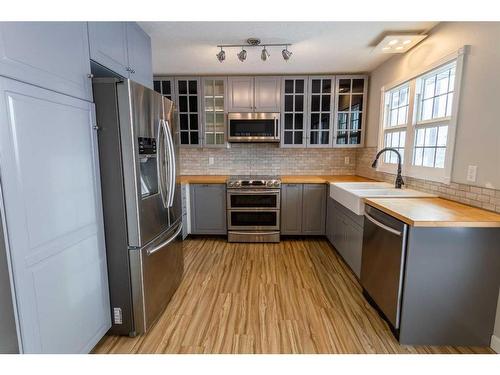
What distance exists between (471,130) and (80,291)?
9.18 feet

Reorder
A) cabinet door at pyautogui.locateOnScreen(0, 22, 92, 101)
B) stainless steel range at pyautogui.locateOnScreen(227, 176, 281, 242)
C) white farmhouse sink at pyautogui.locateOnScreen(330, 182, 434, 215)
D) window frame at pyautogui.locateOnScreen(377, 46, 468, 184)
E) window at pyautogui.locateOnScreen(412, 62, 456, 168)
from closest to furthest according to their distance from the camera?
cabinet door at pyautogui.locateOnScreen(0, 22, 92, 101)
window frame at pyautogui.locateOnScreen(377, 46, 468, 184)
window at pyautogui.locateOnScreen(412, 62, 456, 168)
white farmhouse sink at pyautogui.locateOnScreen(330, 182, 434, 215)
stainless steel range at pyautogui.locateOnScreen(227, 176, 281, 242)

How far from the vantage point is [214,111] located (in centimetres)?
362

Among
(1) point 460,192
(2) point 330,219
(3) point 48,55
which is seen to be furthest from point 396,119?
(3) point 48,55

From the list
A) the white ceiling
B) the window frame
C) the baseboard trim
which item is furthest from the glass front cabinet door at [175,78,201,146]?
the baseboard trim

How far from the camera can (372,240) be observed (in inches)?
76.8

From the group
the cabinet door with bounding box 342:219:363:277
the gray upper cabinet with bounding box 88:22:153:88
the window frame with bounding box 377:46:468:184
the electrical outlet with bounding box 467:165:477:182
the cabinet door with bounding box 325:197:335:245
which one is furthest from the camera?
the cabinet door with bounding box 325:197:335:245

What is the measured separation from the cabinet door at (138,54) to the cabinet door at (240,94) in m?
1.39

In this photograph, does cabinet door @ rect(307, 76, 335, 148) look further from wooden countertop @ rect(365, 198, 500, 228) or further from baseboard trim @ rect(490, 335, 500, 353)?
baseboard trim @ rect(490, 335, 500, 353)

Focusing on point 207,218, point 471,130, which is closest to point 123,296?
point 207,218

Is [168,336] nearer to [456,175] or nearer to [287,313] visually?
[287,313]

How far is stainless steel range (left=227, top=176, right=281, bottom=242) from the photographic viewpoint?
11.0 feet

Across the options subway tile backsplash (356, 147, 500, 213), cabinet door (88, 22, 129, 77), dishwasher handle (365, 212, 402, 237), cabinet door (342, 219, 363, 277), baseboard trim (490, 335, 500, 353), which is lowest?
baseboard trim (490, 335, 500, 353)

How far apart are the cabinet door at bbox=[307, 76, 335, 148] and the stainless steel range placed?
0.95 metres

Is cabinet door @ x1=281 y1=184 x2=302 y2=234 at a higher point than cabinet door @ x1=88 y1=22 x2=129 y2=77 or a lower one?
lower
